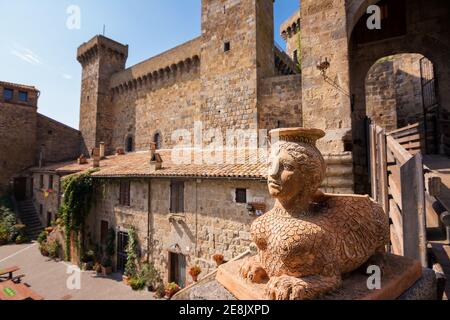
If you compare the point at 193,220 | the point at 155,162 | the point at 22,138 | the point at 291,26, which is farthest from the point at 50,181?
the point at 291,26

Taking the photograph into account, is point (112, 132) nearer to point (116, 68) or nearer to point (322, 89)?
point (116, 68)

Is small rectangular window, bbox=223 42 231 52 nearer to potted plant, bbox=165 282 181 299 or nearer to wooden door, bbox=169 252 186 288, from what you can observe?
wooden door, bbox=169 252 186 288

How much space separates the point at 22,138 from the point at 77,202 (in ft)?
50.7

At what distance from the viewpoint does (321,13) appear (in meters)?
6.88

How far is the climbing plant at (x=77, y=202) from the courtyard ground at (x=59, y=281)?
166cm

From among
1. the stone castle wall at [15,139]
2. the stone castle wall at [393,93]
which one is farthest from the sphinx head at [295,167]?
the stone castle wall at [15,139]

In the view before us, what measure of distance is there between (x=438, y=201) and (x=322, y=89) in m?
4.25

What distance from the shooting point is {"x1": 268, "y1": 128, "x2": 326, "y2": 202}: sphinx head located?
183cm

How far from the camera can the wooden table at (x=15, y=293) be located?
788 cm

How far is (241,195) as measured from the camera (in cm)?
816

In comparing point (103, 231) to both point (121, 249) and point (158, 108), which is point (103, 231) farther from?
point (158, 108)

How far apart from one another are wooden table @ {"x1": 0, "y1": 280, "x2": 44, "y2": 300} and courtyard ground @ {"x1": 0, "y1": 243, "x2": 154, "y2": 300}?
1016mm

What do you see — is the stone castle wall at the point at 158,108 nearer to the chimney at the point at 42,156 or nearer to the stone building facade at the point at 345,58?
the chimney at the point at 42,156

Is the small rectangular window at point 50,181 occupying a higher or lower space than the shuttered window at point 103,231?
higher
